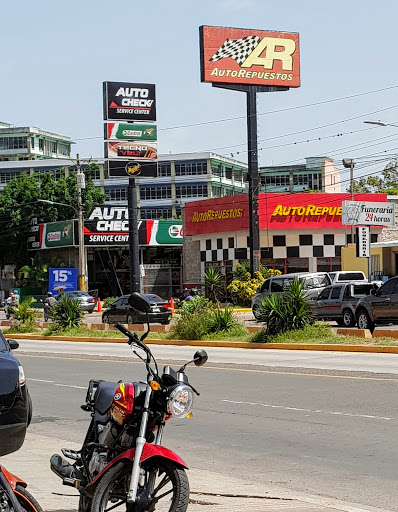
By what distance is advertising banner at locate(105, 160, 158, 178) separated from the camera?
159ft

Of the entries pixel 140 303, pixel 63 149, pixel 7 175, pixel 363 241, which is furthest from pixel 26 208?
pixel 140 303

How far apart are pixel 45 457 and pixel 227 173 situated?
321 feet

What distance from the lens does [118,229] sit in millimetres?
66625

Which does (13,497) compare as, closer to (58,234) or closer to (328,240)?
(328,240)

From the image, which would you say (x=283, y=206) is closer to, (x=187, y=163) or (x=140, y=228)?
(x=140, y=228)

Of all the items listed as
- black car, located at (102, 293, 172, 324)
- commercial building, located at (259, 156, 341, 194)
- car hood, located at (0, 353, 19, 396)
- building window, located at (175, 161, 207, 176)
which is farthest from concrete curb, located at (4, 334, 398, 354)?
commercial building, located at (259, 156, 341, 194)

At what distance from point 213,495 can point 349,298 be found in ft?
83.2

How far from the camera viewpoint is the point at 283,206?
55.7m

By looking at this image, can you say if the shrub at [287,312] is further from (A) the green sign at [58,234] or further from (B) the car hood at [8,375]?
(A) the green sign at [58,234]

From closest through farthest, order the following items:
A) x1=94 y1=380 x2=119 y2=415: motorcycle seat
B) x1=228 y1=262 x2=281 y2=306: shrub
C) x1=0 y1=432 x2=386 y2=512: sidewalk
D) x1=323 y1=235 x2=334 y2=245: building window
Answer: x1=94 y1=380 x2=119 y2=415: motorcycle seat
x1=0 y1=432 x2=386 y2=512: sidewalk
x1=228 y1=262 x2=281 y2=306: shrub
x1=323 y1=235 x2=334 y2=245: building window

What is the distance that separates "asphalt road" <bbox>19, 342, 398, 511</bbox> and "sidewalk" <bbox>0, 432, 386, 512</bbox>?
1.17 ft

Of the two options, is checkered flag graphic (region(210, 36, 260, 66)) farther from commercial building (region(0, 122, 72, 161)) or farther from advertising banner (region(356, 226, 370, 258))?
commercial building (region(0, 122, 72, 161))

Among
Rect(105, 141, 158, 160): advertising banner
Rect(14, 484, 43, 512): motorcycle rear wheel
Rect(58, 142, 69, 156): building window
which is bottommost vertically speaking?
Rect(14, 484, 43, 512): motorcycle rear wheel

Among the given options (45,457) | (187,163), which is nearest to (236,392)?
(45,457)
